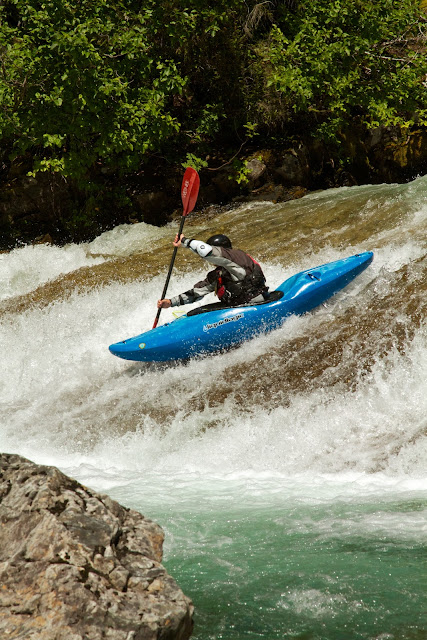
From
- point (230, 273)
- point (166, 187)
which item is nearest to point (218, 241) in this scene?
point (230, 273)

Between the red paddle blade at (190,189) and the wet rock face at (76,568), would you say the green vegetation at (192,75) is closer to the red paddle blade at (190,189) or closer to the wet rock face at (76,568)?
the red paddle blade at (190,189)

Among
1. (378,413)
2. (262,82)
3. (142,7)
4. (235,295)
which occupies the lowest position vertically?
(378,413)

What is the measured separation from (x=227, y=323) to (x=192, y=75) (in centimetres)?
671

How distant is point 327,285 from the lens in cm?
530

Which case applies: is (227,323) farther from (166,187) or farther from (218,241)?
(166,187)

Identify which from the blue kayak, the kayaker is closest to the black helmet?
the kayaker

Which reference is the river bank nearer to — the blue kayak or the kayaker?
the kayaker

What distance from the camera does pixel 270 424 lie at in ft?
13.5

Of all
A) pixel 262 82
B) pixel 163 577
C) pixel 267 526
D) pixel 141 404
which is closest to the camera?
pixel 163 577

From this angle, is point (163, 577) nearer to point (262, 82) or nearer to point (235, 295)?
point (235, 295)

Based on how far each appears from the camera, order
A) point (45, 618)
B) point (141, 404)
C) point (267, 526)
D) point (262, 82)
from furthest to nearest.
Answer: point (262, 82)
point (141, 404)
point (267, 526)
point (45, 618)

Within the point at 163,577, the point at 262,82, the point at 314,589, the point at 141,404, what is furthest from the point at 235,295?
the point at 262,82

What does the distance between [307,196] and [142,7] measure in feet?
12.7

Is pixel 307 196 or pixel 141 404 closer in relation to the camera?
pixel 141 404
